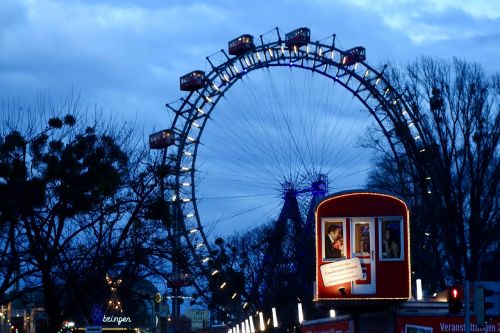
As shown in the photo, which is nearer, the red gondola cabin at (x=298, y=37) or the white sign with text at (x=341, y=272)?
the white sign with text at (x=341, y=272)

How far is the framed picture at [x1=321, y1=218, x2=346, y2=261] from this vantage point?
26861 millimetres

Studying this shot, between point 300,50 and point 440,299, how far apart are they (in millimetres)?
33860

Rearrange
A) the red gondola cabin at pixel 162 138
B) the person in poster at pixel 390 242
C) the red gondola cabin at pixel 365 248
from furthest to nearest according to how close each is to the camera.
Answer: the red gondola cabin at pixel 162 138 → the person in poster at pixel 390 242 → the red gondola cabin at pixel 365 248

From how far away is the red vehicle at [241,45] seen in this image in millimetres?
59469

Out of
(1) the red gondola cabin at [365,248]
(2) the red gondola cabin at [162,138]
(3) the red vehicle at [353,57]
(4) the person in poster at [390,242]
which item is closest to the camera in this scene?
(1) the red gondola cabin at [365,248]

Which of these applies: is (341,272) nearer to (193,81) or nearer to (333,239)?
(333,239)

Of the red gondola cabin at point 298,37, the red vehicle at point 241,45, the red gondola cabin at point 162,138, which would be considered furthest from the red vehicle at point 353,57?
the red gondola cabin at point 162,138

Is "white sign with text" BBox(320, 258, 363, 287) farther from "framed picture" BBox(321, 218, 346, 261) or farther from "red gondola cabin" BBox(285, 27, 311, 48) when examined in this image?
"red gondola cabin" BBox(285, 27, 311, 48)

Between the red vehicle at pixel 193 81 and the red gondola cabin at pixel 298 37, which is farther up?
the red gondola cabin at pixel 298 37

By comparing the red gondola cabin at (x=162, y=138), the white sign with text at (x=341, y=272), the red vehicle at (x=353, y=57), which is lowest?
the white sign with text at (x=341, y=272)

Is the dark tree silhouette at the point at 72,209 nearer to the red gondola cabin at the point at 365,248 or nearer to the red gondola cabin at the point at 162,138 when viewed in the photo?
the red gondola cabin at the point at 365,248

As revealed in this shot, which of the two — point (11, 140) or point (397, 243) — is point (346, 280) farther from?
point (11, 140)

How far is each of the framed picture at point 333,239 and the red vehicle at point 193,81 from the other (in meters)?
33.2

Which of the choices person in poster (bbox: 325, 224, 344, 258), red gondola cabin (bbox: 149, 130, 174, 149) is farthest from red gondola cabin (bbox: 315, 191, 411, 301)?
red gondola cabin (bbox: 149, 130, 174, 149)
